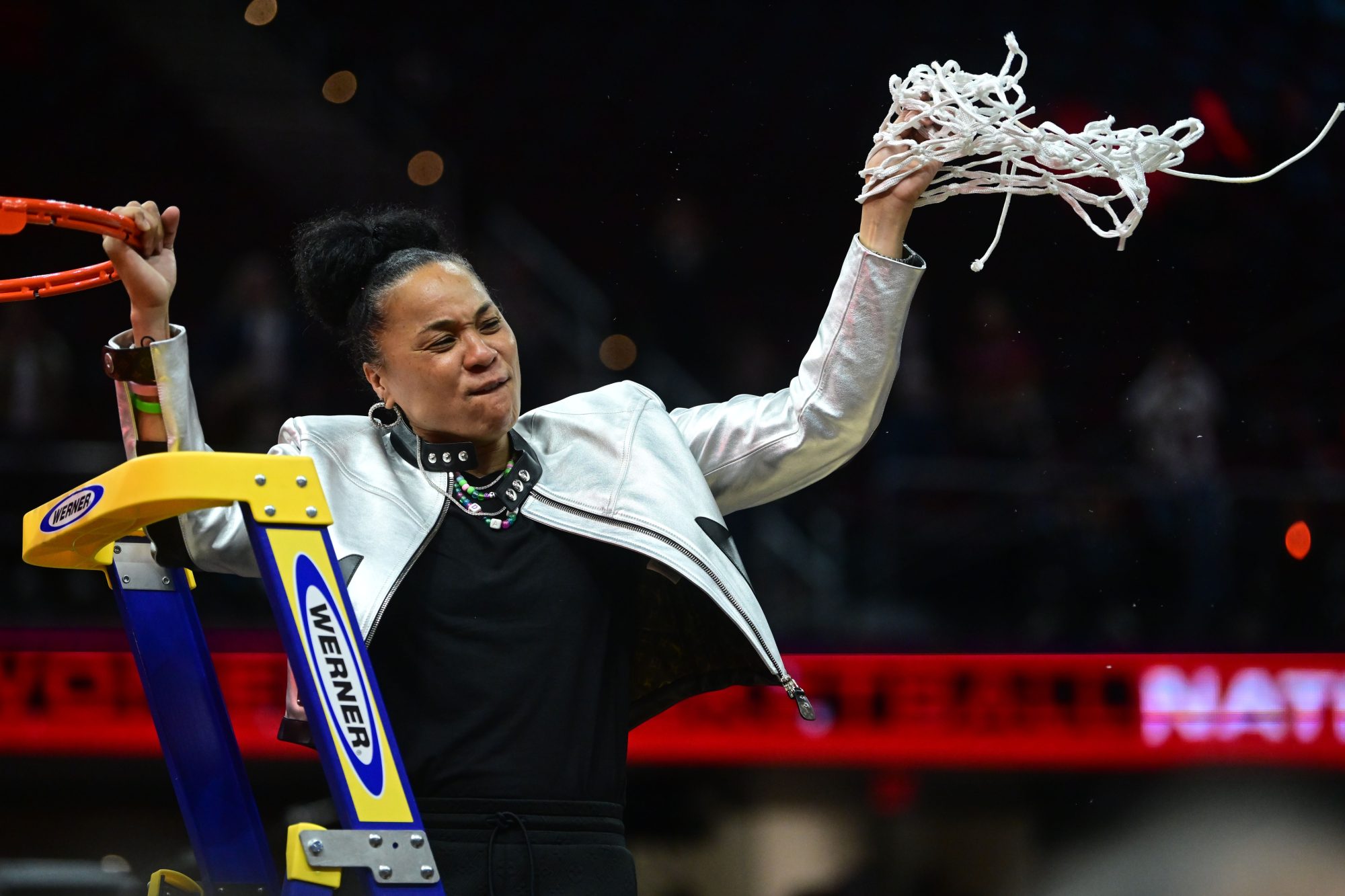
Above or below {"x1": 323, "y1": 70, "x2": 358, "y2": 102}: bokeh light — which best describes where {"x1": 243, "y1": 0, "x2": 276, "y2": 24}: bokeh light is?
above

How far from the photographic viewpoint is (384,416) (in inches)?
80.0

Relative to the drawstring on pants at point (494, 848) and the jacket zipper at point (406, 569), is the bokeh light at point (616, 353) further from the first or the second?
the drawstring on pants at point (494, 848)

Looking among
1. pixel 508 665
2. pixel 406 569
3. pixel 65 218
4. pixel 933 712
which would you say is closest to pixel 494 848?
pixel 508 665

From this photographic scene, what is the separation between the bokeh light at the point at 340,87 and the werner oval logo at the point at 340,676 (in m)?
5.23

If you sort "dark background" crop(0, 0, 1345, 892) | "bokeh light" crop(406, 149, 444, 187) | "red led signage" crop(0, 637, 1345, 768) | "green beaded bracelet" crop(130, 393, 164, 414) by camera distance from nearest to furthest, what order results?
"green beaded bracelet" crop(130, 393, 164, 414) → "red led signage" crop(0, 637, 1345, 768) → "dark background" crop(0, 0, 1345, 892) → "bokeh light" crop(406, 149, 444, 187)

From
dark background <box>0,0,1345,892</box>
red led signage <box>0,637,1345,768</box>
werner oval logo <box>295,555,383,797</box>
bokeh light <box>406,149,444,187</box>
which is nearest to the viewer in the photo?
werner oval logo <box>295,555,383,797</box>

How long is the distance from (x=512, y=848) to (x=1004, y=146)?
0.96 metres

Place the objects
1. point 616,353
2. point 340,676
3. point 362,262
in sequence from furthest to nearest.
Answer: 1. point 616,353
2. point 362,262
3. point 340,676

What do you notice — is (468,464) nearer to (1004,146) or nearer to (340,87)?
(1004,146)

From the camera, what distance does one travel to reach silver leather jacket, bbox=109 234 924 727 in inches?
70.8

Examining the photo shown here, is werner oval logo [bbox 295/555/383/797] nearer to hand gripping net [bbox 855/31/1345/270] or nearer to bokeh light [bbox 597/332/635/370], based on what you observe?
hand gripping net [bbox 855/31/1345/270]

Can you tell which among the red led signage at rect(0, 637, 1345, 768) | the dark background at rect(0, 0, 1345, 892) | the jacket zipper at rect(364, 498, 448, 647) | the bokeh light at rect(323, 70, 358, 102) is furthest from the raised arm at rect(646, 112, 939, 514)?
the bokeh light at rect(323, 70, 358, 102)

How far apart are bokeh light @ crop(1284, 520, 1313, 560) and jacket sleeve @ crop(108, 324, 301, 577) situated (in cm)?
375

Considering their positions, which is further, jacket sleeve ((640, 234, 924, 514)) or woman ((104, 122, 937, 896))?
jacket sleeve ((640, 234, 924, 514))
